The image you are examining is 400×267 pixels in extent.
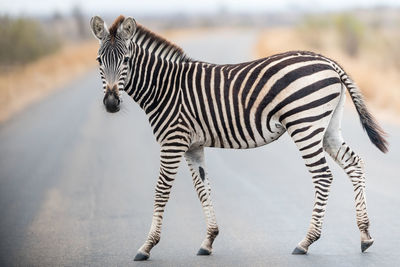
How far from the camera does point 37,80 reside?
2517 cm

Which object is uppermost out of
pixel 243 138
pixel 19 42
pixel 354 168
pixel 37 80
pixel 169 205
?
pixel 243 138

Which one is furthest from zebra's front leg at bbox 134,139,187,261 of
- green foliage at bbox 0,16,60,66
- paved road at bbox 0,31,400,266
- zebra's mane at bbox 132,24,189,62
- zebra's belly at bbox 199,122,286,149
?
green foliage at bbox 0,16,60,66

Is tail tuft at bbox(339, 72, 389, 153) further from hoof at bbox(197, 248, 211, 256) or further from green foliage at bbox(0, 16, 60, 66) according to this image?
green foliage at bbox(0, 16, 60, 66)

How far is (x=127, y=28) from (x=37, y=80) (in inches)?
764

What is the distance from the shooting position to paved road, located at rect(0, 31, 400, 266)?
6.36 meters

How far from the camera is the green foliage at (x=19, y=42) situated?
108ft

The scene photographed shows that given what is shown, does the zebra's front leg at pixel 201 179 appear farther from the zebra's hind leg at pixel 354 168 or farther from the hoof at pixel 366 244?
the hoof at pixel 366 244

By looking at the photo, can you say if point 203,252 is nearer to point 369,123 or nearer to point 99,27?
point 369,123

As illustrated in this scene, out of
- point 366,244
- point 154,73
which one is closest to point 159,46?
point 154,73

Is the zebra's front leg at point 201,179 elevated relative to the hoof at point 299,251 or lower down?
elevated

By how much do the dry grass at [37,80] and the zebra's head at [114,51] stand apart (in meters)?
11.3

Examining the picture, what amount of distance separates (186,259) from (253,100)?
1.43 metres

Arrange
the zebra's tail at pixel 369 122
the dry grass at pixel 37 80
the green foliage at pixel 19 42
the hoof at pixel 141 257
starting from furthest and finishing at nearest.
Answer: the green foliage at pixel 19 42
the dry grass at pixel 37 80
the zebra's tail at pixel 369 122
the hoof at pixel 141 257

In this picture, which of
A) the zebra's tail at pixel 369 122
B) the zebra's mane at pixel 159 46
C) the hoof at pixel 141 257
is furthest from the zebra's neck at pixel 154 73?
the zebra's tail at pixel 369 122
